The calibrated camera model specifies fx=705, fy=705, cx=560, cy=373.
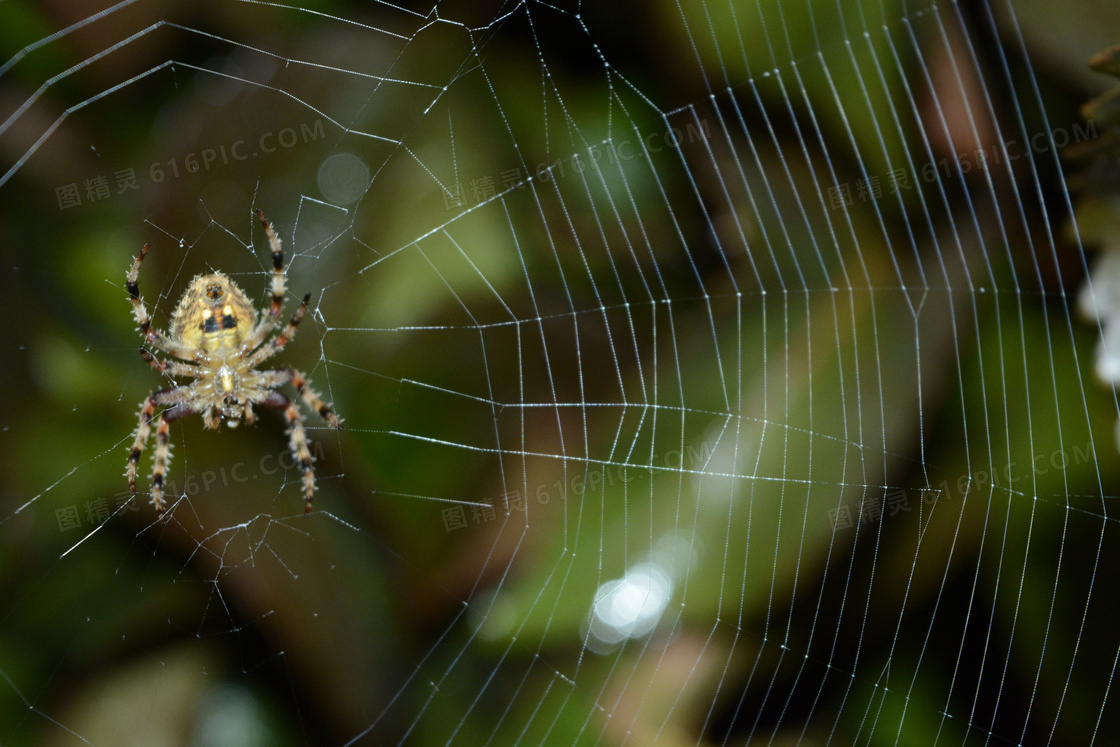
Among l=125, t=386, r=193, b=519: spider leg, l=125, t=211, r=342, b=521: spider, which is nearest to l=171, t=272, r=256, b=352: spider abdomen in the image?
l=125, t=211, r=342, b=521: spider

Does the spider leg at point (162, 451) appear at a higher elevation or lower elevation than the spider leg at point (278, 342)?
lower

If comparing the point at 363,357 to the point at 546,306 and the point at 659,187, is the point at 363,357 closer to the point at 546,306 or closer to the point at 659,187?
the point at 546,306

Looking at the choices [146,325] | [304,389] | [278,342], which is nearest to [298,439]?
[304,389]

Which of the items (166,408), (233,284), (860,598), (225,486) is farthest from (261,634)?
(860,598)
